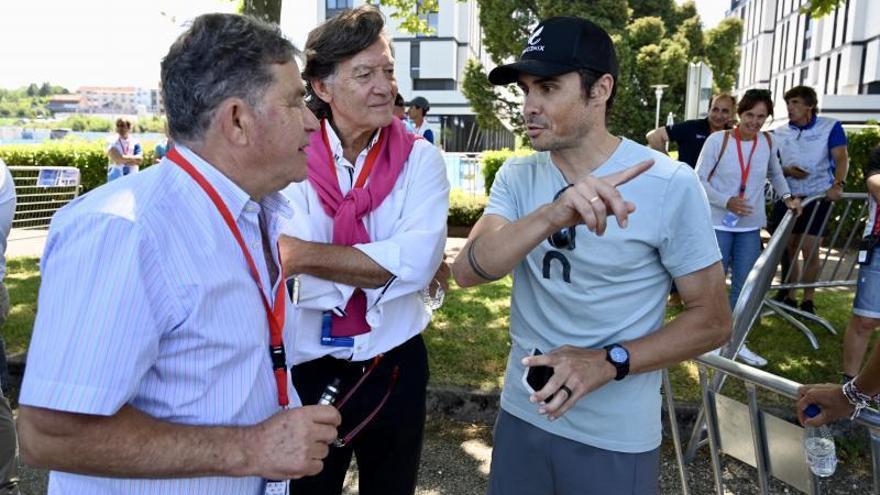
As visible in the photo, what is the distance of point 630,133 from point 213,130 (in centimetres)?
2946

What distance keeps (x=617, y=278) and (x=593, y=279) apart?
0.06 m

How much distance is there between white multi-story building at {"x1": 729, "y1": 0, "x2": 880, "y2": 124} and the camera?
38.4 metres

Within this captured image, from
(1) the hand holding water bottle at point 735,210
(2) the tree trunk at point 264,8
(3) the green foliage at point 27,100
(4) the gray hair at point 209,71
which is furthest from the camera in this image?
(3) the green foliage at point 27,100

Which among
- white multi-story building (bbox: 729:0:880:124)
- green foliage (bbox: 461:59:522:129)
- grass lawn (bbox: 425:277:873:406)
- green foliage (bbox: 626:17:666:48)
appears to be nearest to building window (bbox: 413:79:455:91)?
white multi-story building (bbox: 729:0:880:124)

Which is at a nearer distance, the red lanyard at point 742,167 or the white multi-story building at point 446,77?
the red lanyard at point 742,167

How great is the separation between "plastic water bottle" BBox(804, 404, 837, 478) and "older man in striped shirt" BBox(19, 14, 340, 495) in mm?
1326

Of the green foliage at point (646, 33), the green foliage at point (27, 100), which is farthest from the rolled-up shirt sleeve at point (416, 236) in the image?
the green foliage at point (27, 100)

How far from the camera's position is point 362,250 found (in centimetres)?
204

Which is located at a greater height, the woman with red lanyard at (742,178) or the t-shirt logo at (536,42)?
the t-shirt logo at (536,42)

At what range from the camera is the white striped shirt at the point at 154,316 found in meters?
1.12

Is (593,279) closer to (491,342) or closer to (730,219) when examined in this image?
(491,342)

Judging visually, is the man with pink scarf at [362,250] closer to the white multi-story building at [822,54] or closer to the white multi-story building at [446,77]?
the white multi-story building at [822,54]

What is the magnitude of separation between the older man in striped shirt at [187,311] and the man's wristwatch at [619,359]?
752mm

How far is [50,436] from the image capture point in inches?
45.4
